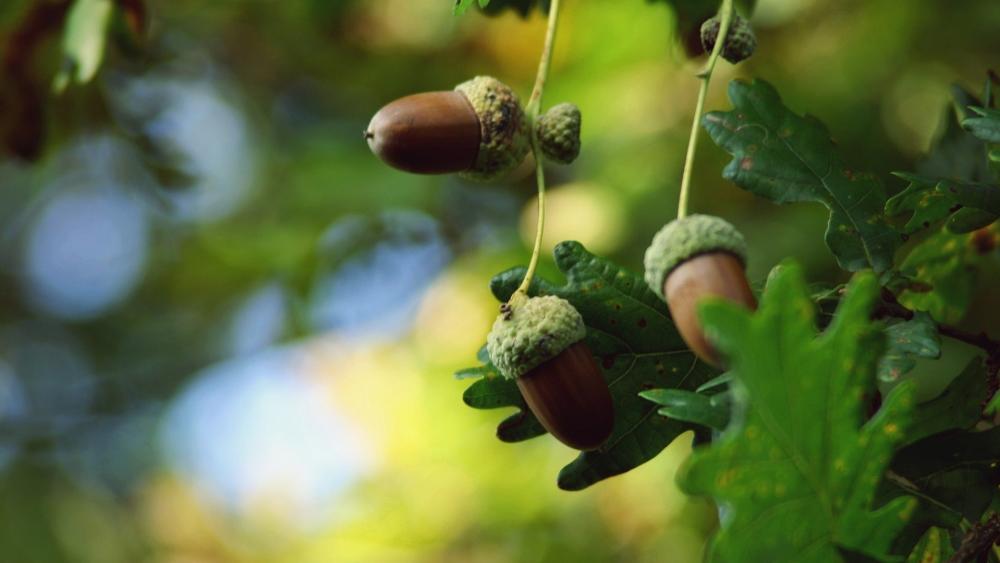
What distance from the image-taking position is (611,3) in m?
2.27

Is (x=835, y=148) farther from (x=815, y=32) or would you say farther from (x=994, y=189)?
(x=815, y=32)

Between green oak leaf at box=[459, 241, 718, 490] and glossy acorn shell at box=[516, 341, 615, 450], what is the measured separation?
0.06 meters

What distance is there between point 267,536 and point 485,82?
6.86 ft

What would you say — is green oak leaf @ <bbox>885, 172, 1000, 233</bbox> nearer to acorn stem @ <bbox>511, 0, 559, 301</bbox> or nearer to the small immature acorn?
the small immature acorn

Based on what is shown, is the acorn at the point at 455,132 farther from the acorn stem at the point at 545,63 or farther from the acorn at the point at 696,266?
the acorn at the point at 696,266

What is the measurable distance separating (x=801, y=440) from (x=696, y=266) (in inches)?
5.2

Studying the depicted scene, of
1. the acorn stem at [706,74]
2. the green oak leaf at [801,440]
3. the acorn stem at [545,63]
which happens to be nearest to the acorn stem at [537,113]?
the acorn stem at [545,63]

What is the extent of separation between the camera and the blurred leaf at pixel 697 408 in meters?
0.72

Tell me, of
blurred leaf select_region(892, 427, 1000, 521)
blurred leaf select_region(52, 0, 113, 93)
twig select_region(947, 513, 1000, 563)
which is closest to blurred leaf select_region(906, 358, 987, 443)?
blurred leaf select_region(892, 427, 1000, 521)

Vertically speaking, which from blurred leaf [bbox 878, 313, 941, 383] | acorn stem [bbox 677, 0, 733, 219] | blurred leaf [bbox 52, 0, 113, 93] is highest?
blurred leaf [bbox 52, 0, 113, 93]

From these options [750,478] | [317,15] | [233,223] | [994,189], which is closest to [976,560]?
[750,478]

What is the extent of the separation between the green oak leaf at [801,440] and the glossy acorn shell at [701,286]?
6 centimetres

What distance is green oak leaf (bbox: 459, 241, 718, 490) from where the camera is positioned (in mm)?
903

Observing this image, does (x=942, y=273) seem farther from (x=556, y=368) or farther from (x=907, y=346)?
(x=556, y=368)
